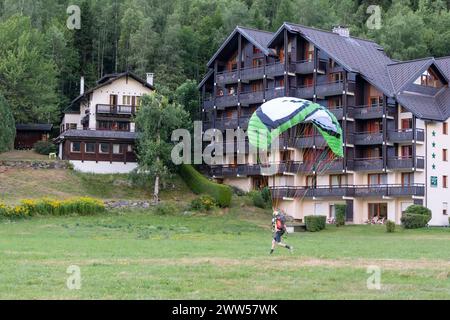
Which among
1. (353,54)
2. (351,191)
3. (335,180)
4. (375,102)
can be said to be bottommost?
(351,191)

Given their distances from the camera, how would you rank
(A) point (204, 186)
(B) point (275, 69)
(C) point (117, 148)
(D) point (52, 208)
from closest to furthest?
(D) point (52, 208) → (A) point (204, 186) → (B) point (275, 69) → (C) point (117, 148)

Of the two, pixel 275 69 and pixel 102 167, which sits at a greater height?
pixel 275 69

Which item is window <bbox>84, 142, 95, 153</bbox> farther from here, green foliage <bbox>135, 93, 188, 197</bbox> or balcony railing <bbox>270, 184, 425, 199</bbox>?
balcony railing <bbox>270, 184, 425, 199</bbox>

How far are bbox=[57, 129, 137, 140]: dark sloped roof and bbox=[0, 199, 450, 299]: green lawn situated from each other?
28649 mm

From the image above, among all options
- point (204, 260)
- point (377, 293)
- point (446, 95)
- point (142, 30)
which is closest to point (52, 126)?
point (142, 30)

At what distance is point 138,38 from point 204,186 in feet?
109

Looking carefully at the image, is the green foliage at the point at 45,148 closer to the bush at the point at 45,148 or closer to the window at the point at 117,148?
the bush at the point at 45,148

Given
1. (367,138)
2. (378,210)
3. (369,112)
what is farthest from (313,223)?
(369,112)

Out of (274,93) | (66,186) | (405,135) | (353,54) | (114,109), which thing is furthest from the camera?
(114,109)

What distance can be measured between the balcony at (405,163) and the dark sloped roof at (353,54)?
208 inches

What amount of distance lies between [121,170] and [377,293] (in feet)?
191

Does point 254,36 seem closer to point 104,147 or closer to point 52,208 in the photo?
point 104,147

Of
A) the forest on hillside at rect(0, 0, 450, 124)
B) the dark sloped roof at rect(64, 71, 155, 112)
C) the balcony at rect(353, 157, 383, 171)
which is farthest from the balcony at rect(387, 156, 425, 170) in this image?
the dark sloped roof at rect(64, 71, 155, 112)

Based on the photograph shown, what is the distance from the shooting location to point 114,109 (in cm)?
8475
